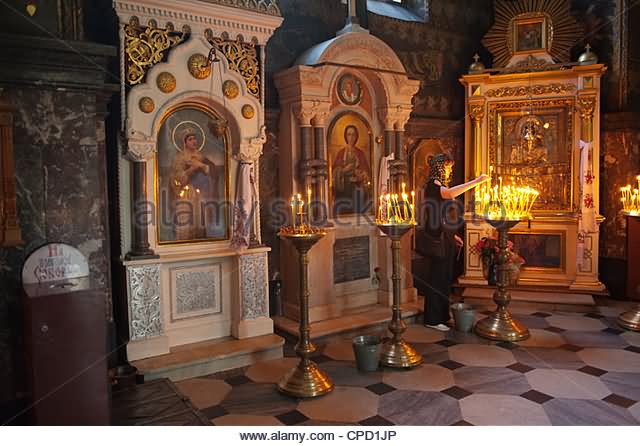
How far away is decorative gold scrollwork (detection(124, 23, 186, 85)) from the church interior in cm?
2

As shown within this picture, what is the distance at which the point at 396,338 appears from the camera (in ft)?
16.8

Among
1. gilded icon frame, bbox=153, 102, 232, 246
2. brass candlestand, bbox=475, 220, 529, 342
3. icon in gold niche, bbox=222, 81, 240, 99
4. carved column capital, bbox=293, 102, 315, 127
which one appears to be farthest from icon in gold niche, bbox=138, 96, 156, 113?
brass candlestand, bbox=475, 220, 529, 342

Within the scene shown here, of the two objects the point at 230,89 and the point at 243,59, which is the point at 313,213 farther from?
the point at 243,59

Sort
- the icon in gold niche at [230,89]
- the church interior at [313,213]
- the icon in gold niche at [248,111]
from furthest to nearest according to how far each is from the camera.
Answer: the icon in gold niche at [248,111]
the icon in gold niche at [230,89]
the church interior at [313,213]

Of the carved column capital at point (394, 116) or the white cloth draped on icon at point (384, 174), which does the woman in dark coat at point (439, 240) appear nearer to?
the white cloth draped on icon at point (384, 174)

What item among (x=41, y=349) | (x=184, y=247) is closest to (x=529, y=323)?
(x=184, y=247)

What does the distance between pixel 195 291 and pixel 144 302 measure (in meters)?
0.57

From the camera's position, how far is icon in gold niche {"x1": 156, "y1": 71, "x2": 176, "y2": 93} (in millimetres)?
5012

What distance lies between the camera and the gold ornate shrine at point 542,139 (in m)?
→ 7.39

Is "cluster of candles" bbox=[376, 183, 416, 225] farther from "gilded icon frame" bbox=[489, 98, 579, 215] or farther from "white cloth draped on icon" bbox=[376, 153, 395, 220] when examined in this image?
"gilded icon frame" bbox=[489, 98, 579, 215]

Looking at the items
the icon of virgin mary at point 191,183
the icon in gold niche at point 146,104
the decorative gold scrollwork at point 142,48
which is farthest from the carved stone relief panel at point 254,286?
the decorative gold scrollwork at point 142,48

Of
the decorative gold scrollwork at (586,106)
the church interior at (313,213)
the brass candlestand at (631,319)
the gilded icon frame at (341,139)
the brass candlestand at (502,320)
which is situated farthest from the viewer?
the decorative gold scrollwork at (586,106)

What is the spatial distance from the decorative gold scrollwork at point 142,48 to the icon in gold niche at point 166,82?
0.13 meters

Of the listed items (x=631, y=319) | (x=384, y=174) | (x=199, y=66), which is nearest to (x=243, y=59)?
(x=199, y=66)
